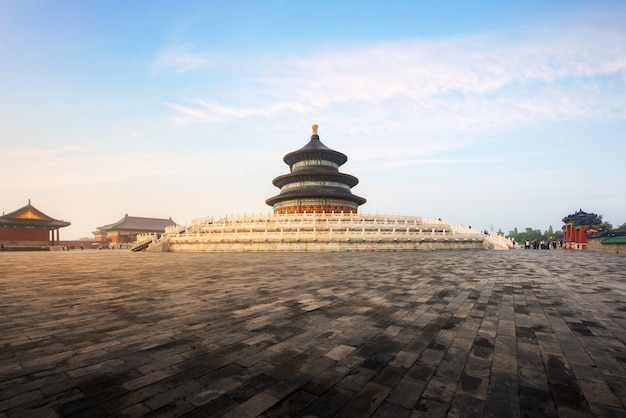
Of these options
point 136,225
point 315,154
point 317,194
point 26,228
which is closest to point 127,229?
point 136,225

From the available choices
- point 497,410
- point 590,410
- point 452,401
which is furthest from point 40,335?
point 590,410

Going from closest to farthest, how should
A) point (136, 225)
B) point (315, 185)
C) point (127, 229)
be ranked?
1. point (315, 185)
2. point (127, 229)
3. point (136, 225)

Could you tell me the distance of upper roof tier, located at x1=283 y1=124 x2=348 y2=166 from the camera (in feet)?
161

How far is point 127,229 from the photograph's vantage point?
62469mm

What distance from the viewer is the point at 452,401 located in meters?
2.59

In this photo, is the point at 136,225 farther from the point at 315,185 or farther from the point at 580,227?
the point at 580,227

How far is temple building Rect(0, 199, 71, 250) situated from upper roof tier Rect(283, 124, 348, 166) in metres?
40.4

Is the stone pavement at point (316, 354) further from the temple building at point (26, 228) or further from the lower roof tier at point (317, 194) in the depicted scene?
the temple building at point (26, 228)

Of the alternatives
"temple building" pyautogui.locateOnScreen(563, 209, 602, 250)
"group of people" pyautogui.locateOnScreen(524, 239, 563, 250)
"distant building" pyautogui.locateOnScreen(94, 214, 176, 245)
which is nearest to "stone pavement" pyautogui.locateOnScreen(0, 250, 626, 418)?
"temple building" pyautogui.locateOnScreen(563, 209, 602, 250)

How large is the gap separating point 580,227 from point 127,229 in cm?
7302

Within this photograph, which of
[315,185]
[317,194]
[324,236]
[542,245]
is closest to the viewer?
[324,236]

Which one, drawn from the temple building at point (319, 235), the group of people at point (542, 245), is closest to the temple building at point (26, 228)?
the temple building at point (319, 235)

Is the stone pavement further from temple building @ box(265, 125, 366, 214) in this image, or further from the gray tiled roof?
the gray tiled roof

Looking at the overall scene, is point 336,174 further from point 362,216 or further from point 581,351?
point 581,351
